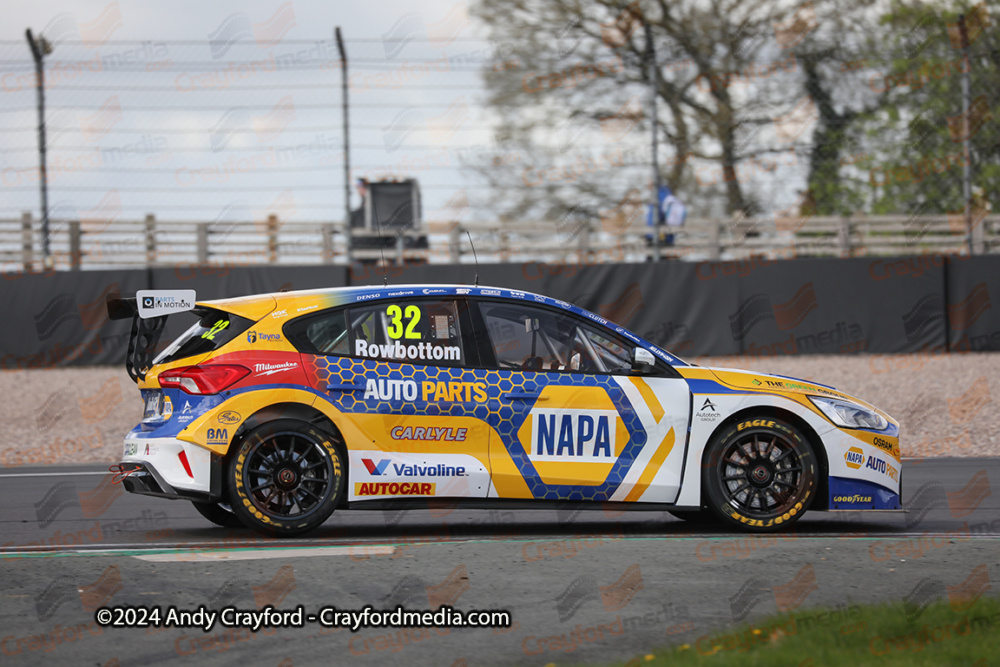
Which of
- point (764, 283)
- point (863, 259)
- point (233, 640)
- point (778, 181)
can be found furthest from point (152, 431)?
point (778, 181)

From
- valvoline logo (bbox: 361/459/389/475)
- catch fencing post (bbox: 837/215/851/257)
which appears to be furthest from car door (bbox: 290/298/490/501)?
catch fencing post (bbox: 837/215/851/257)

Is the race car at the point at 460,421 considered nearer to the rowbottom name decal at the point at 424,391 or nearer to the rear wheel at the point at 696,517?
the rowbottom name decal at the point at 424,391

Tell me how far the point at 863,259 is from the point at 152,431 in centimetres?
1114

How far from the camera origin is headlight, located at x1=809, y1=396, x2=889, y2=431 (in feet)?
22.2

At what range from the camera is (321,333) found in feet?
22.0

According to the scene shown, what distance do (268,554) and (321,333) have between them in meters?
1.36

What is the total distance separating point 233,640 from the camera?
450 cm

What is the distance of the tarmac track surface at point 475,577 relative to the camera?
4445 millimetres

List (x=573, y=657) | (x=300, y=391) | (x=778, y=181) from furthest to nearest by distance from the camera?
(x=778, y=181)
(x=300, y=391)
(x=573, y=657)

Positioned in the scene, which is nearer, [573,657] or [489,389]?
[573,657]

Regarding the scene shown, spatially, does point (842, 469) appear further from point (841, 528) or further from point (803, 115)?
point (803, 115)

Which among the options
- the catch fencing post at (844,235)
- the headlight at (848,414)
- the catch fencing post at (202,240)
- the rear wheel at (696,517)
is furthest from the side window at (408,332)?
the catch fencing post at (202,240)

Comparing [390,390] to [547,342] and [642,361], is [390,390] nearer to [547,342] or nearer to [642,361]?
[547,342]

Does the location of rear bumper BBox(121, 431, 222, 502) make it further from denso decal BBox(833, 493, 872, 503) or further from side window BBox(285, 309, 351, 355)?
denso decal BBox(833, 493, 872, 503)
